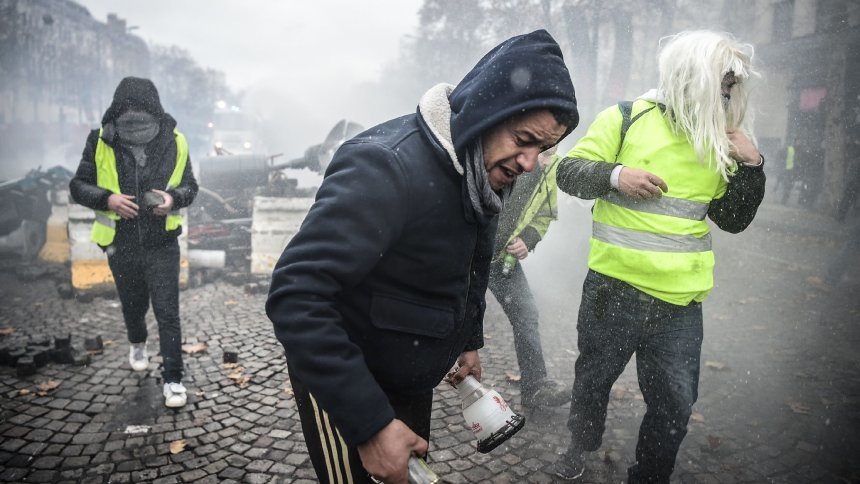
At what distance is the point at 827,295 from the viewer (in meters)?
6.84

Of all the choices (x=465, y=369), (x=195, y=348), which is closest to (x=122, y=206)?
(x=195, y=348)

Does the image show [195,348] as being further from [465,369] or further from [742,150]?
[742,150]

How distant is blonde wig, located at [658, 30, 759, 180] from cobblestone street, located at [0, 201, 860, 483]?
2.15 metres

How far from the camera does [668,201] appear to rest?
243 centimetres

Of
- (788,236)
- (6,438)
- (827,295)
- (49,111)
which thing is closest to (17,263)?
(6,438)

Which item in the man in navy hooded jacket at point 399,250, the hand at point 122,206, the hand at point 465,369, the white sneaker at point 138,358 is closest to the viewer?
the man in navy hooded jacket at point 399,250

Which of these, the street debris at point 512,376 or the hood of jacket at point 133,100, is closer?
the hood of jacket at point 133,100

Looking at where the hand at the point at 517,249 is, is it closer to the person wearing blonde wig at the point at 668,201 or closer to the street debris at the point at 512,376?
the person wearing blonde wig at the point at 668,201

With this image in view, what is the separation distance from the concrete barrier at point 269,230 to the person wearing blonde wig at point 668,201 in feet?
18.5

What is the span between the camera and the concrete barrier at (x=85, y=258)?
6250 mm

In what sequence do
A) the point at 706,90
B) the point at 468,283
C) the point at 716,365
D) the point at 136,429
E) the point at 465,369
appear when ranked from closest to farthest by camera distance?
the point at 468,283 < the point at 465,369 < the point at 706,90 < the point at 136,429 < the point at 716,365

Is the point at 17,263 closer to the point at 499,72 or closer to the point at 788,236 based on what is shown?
the point at 499,72

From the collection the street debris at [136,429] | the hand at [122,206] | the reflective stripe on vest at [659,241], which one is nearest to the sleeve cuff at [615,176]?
the reflective stripe on vest at [659,241]

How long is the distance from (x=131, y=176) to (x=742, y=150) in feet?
13.3
